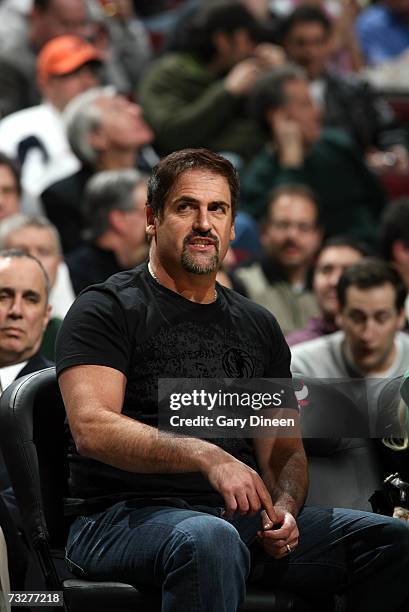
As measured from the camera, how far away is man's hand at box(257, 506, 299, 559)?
3.13m

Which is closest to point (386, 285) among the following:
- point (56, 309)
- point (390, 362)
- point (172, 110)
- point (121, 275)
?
point (390, 362)

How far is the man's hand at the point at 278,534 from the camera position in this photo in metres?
3.13

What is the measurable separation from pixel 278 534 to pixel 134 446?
432 millimetres

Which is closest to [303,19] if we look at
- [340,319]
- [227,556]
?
[340,319]

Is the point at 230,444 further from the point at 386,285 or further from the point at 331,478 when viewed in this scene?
the point at 386,285

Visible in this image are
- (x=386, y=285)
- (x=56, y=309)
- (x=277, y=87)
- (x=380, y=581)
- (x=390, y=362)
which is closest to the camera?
(x=380, y=581)

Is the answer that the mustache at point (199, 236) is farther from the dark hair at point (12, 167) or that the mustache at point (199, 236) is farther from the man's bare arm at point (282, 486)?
the dark hair at point (12, 167)

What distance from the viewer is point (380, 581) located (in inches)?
126

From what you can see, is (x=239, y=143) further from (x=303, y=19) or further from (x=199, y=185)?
(x=199, y=185)

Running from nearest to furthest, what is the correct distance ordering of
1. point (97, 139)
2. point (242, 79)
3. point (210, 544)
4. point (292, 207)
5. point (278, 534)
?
point (210, 544)
point (278, 534)
point (292, 207)
point (97, 139)
point (242, 79)

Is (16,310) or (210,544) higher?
(16,310)

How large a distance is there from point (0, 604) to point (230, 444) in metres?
0.68

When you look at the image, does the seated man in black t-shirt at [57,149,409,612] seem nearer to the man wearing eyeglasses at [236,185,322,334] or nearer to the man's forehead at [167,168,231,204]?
the man's forehead at [167,168,231,204]
